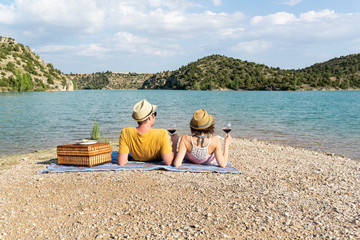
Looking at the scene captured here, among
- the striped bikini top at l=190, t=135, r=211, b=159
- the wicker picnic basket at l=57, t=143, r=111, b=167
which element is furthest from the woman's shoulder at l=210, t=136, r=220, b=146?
the wicker picnic basket at l=57, t=143, r=111, b=167

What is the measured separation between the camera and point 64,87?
132 meters

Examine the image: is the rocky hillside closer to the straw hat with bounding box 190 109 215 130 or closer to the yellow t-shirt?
the yellow t-shirt

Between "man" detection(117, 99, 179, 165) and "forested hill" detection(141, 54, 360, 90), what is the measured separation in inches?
5236

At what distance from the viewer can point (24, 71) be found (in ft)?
319

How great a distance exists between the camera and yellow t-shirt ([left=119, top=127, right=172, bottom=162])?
7.45m

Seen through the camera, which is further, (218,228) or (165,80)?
(165,80)

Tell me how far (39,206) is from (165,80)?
193701 mm

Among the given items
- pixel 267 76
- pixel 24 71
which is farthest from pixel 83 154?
pixel 267 76

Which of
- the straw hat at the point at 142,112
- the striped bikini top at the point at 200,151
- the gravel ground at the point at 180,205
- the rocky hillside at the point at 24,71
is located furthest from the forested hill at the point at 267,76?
the gravel ground at the point at 180,205

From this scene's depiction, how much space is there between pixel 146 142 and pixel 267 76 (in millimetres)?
146174

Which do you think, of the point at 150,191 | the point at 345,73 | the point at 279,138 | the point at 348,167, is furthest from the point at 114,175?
the point at 345,73

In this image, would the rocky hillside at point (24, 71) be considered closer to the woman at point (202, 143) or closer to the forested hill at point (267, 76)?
the forested hill at point (267, 76)

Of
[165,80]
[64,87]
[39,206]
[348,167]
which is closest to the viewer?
[39,206]

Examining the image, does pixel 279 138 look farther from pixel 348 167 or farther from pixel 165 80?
pixel 165 80
